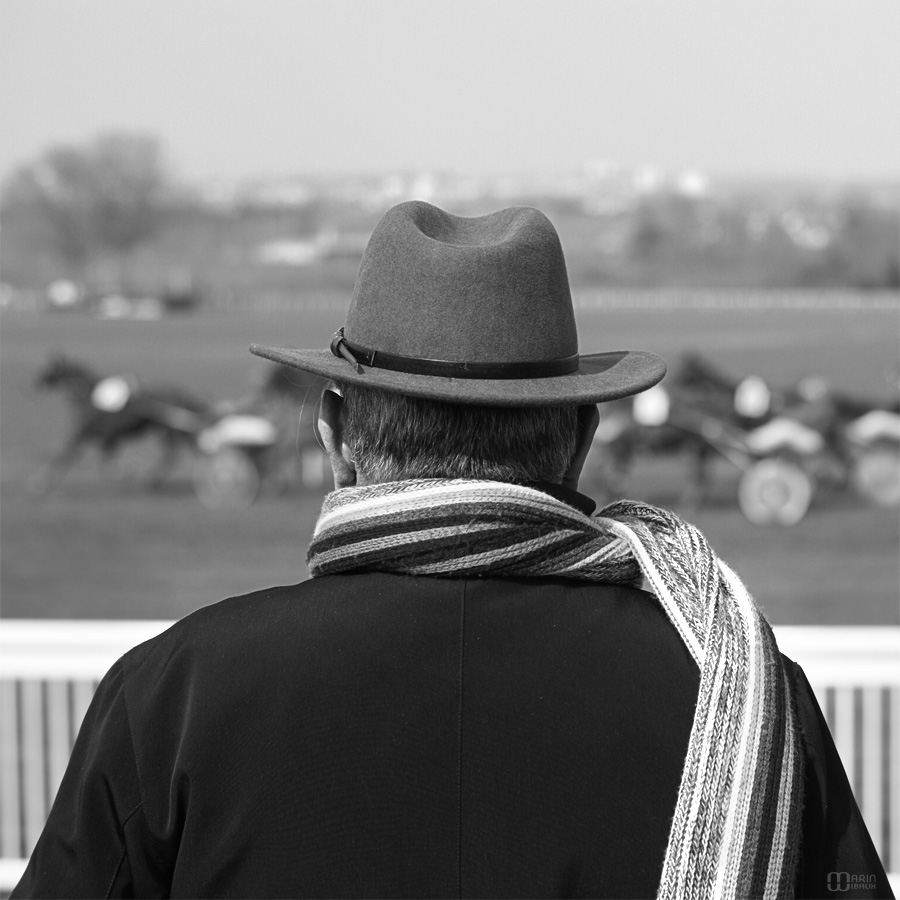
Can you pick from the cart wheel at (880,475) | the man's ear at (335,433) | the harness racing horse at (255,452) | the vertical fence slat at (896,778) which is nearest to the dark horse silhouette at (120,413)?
the harness racing horse at (255,452)

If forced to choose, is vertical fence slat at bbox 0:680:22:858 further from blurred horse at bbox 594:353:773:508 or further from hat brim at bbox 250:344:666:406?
blurred horse at bbox 594:353:773:508

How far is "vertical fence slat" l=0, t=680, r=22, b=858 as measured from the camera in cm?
250

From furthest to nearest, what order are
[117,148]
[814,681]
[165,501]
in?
[117,148] → [165,501] → [814,681]

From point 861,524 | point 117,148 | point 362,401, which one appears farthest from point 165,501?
point 362,401

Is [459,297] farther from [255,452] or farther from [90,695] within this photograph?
[255,452]

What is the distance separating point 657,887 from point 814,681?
151 centimetres

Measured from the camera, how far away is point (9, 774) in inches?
101

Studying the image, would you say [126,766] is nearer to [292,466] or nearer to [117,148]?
[292,466]

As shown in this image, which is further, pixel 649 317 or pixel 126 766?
pixel 649 317

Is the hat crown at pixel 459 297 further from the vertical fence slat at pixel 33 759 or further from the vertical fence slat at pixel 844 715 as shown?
the vertical fence slat at pixel 33 759

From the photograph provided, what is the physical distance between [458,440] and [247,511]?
9748 mm

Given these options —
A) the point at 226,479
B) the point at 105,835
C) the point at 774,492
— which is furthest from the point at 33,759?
the point at 774,492

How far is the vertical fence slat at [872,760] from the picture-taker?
7.74ft

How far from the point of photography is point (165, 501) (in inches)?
429
